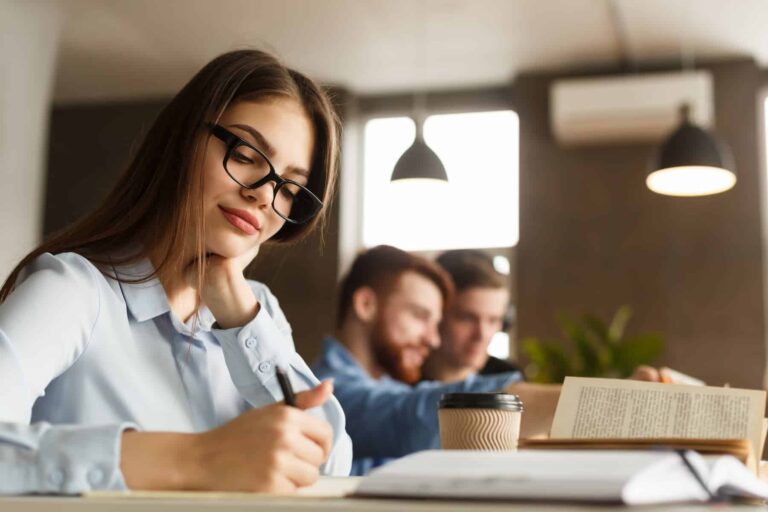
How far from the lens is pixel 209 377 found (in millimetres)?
1430

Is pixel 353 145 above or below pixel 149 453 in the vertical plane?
above

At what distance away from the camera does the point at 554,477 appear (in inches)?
26.0

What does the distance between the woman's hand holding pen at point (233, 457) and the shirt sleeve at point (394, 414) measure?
1.52 m

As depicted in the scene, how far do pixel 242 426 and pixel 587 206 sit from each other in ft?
18.8

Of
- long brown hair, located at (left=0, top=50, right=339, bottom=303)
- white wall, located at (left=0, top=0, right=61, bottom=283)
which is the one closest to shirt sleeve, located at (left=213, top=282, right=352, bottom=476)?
long brown hair, located at (left=0, top=50, right=339, bottom=303)

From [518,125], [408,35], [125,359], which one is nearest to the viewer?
[125,359]

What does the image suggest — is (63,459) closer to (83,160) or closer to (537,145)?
(537,145)

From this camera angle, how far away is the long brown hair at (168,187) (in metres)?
1.42

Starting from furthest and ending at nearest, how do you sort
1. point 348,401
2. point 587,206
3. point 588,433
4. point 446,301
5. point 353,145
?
point 353,145 → point 587,206 → point 446,301 → point 348,401 → point 588,433

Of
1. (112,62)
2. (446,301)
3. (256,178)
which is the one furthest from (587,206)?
(256,178)

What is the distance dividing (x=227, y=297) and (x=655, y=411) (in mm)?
621

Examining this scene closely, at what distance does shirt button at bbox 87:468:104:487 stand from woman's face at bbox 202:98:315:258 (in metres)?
0.67

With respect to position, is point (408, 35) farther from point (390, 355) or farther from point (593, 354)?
point (390, 355)

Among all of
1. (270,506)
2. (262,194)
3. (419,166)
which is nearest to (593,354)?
(419,166)
